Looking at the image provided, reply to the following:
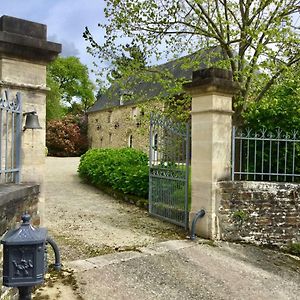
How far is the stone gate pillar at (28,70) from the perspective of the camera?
13.5 feet

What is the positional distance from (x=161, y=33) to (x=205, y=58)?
4.28 ft

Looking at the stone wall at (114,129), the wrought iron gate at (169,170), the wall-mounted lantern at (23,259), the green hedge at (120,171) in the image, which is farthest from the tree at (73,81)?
the wall-mounted lantern at (23,259)

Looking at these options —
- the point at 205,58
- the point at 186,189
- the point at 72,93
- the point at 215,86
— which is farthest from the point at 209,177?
the point at 72,93

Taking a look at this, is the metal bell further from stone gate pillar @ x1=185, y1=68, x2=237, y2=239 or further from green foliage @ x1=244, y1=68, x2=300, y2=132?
green foliage @ x1=244, y1=68, x2=300, y2=132

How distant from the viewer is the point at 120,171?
10367 mm

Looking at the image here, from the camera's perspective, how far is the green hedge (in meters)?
9.39

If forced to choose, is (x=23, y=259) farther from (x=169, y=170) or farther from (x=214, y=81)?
(x=169, y=170)

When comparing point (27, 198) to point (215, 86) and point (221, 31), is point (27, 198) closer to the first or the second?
point (215, 86)

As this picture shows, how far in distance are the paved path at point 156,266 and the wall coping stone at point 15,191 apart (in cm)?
107

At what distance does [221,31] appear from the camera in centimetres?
852

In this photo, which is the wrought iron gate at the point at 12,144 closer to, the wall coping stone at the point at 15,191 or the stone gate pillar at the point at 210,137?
the wall coping stone at the point at 15,191

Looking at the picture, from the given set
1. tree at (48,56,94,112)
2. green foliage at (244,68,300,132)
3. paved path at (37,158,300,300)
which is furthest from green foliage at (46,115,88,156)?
green foliage at (244,68,300,132)

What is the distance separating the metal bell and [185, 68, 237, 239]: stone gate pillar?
2.97 m

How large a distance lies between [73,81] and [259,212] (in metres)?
42.5
